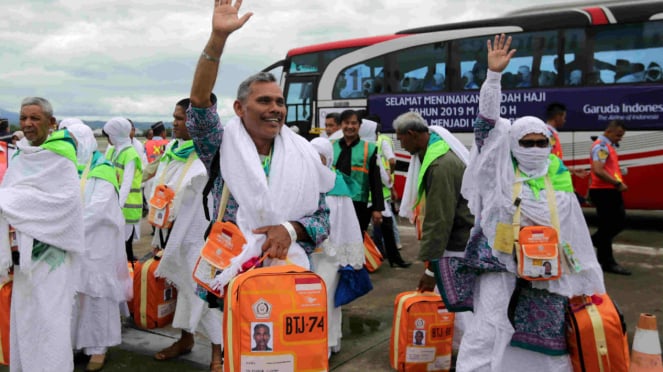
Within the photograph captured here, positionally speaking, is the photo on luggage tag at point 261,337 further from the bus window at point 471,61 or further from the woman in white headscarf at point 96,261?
the bus window at point 471,61

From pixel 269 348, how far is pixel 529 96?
9.63 metres

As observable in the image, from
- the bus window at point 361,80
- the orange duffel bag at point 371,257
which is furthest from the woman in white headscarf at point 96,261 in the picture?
the bus window at point 361,80

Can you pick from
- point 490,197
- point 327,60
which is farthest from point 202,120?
point 327,60

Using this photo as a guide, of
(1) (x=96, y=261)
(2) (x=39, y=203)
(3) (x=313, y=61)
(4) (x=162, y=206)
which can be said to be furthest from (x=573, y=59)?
(2) (x=39, y=203)

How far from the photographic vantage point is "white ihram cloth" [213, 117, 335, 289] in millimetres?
2361

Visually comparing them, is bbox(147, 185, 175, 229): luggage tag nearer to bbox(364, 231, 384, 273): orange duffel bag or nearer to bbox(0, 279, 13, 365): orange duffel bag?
bbox(0, 279, 13, 365): orange duffel bag

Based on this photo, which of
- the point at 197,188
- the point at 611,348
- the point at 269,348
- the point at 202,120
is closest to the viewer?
the point at 269,348

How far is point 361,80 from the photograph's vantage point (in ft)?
40.8

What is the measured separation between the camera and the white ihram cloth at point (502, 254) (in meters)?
3.20

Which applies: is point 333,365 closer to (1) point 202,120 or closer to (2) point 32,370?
(2) point 32,370

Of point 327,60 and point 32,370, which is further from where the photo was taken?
point 327,60

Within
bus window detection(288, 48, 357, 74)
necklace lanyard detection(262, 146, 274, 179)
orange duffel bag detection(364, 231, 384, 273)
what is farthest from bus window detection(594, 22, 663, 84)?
necklace lanyard detection(262, 146, 274, 179)

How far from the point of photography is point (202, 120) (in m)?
2.38

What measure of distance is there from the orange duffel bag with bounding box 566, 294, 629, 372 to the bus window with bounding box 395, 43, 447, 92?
887cm
